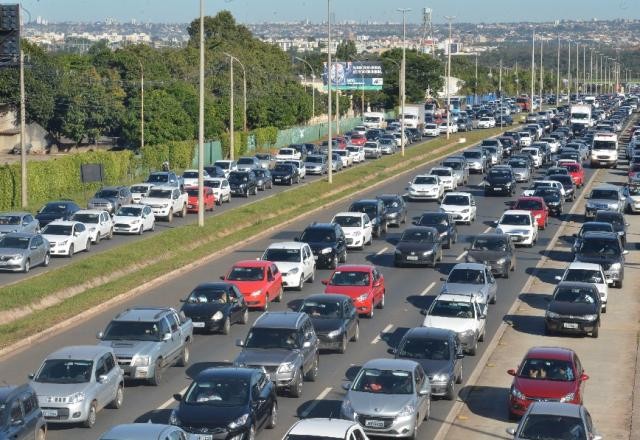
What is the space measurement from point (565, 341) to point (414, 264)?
12.3 m

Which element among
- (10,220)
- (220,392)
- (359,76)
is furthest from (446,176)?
(359,76)

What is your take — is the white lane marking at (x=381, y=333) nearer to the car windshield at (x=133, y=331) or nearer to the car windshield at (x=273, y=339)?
the car windshield at (x=273, y=339)

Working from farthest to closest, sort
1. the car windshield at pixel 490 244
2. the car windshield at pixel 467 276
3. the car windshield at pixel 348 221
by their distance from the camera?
the car windshield at pixel 348 221 → the car windshield at pixel 490 244 → the car windshield at pixel 467 276

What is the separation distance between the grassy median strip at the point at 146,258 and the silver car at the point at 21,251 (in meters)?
1.30

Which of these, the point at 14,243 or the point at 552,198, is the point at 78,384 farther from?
the point at 552,198

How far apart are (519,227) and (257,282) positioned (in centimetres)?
1742

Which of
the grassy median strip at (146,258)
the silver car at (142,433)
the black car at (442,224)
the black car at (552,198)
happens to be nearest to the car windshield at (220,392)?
the silver car at (142,433)

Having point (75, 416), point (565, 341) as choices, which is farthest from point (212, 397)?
point (565, 341)

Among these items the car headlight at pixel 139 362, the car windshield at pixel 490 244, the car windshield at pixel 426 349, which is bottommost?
the car headlight at pixel 139 362

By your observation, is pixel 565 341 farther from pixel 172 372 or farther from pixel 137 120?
pixel 137 120

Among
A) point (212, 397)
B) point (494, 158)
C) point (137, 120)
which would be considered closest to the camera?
point (212, 397)

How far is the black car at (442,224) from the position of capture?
2073 inches

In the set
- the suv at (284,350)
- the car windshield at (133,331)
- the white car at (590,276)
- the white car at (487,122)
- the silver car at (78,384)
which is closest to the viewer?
the silver car at (78,384)

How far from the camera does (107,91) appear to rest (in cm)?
12088
